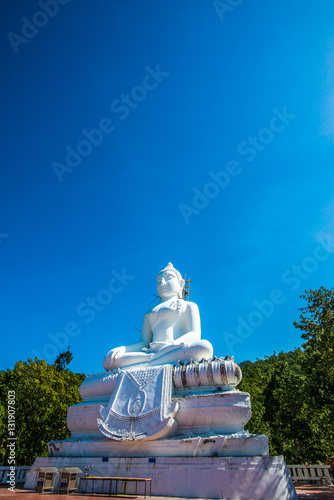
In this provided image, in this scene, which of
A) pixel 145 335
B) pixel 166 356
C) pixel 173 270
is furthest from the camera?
pixel 173 270

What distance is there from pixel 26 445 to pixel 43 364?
23.3 feet

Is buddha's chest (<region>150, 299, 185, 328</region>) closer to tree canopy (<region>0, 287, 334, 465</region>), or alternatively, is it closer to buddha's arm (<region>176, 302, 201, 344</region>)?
buddha's arm (<region>176, 302, 201, 344</region>)

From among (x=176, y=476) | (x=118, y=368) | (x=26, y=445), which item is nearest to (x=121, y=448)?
(x=176, y=476)

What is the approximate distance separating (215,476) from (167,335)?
4.98 m

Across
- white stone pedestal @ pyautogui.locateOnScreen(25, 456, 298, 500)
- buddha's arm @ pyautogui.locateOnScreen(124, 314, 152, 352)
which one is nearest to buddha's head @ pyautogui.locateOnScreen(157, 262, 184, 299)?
buddha's arm @ pyautogui.locateOnScreen(124, 314, 152, 352)

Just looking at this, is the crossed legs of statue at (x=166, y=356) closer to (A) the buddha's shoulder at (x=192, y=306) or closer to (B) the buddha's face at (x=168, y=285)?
(A) the buddha's shoulder at (x=192, y=306)

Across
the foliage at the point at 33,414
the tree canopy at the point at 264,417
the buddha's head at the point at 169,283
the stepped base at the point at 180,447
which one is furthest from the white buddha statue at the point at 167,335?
the foliage at the point at 33,414

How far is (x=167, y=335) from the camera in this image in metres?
11.0

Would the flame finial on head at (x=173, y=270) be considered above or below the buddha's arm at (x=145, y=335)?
above

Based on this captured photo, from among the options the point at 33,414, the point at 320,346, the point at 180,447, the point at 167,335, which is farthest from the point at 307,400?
A: the point at 33,414

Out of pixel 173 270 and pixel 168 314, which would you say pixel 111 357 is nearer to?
pixel 168 314

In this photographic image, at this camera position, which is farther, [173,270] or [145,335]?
[173,270]

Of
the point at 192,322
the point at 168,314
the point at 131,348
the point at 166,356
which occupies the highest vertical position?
the point at 168,314

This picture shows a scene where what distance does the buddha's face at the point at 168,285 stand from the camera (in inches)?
493
